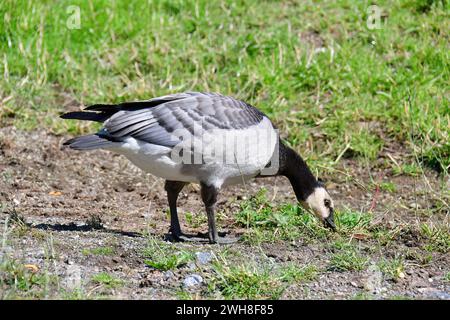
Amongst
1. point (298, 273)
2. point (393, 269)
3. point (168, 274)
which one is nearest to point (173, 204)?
point (168, 274)

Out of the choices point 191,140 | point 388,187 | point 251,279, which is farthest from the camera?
point 388,187

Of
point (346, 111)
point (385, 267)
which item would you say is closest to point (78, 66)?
point (346, 111)

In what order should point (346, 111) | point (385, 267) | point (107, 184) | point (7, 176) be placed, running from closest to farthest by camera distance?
1. point (385, 267)
2. point (7, 176)
3. point (107, 184)
4. point (346, 111)

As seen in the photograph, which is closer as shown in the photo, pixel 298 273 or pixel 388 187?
pixel 298 273

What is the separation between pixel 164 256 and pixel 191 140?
107 centimetres

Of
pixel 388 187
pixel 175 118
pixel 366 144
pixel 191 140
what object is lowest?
pixel 388 187

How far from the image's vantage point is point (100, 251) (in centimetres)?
615

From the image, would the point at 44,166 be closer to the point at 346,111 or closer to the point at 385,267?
the point at 346,111

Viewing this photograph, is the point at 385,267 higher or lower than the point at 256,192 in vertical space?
higher

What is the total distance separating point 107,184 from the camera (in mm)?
8367

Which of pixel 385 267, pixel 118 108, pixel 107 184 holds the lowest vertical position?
pixel 107 184

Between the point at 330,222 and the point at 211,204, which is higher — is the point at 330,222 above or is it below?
below

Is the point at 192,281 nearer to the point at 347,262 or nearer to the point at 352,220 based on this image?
the point at 347,262

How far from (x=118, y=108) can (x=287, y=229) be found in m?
1.65
